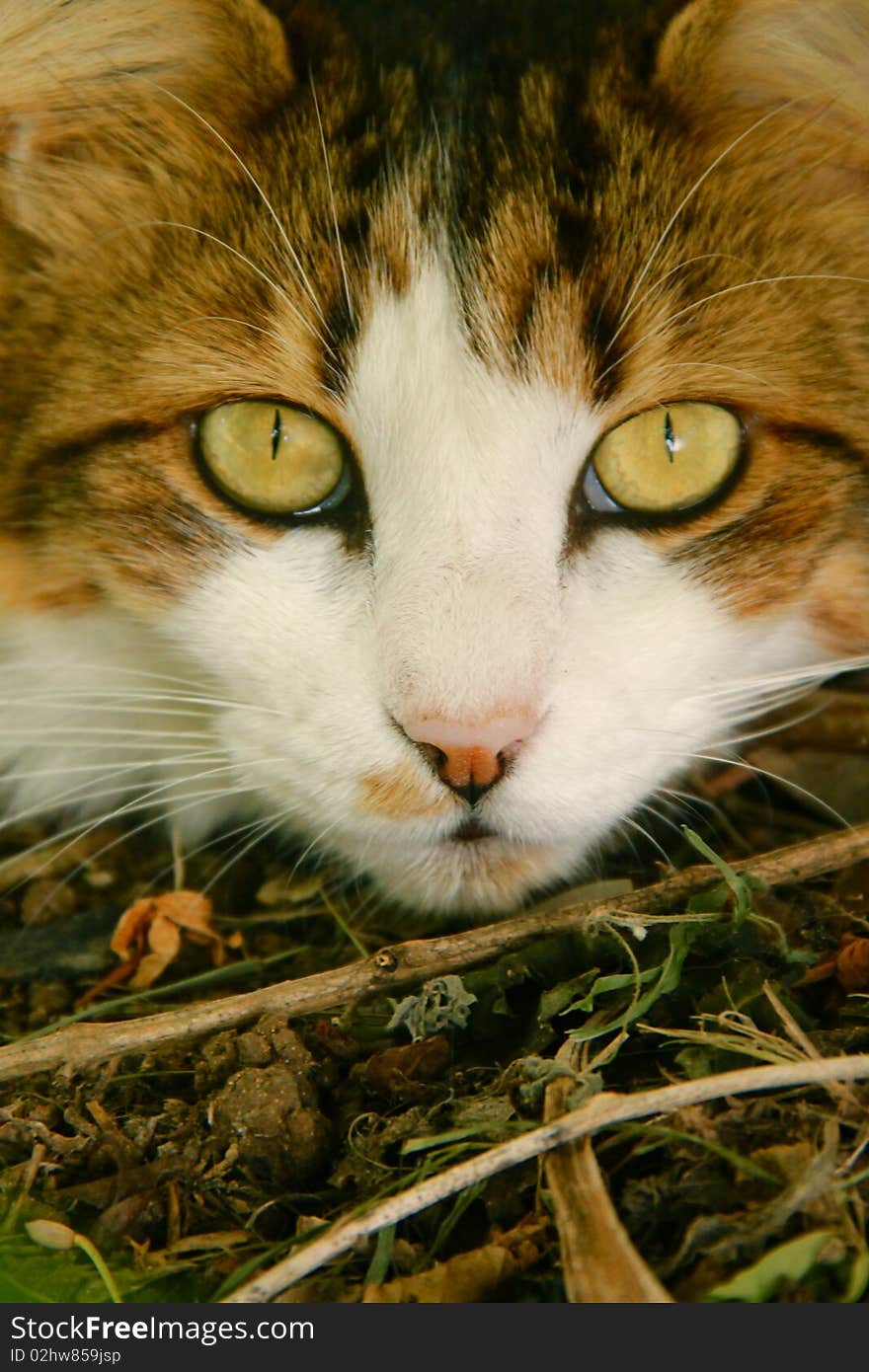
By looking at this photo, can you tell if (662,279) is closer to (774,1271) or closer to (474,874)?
(474,874)

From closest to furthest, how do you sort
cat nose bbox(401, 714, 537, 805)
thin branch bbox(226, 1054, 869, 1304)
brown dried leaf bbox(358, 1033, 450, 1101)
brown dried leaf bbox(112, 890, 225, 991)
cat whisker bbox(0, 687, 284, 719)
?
thin branch bbox(226, 1054, 869, 1304) < cat nose bbox(401, 714, 537, 805) < brown dried leaf bbox(358, 1033, 450, 1101) < cat whisker bbox(0, 687, 284, 719) < brown dried leaf bbox(112, 890, 225, 991)

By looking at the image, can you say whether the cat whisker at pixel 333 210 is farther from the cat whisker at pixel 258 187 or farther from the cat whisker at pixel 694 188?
the cat whisker at pixel 694 188

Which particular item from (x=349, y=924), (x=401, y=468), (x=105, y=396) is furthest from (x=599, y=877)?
(x=105, y=396)

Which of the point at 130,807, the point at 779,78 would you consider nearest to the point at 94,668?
the point at 130,807

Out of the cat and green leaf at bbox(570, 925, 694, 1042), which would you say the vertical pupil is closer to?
the cat

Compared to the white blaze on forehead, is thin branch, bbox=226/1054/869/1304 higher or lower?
lower

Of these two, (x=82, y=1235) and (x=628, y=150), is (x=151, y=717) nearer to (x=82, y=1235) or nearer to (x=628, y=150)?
(x=82, y=1235)

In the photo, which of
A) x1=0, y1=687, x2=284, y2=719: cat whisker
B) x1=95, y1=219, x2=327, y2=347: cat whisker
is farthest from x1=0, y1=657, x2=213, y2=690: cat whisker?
x1=95, y1=219, x2=327, y2=347: cat whisker
